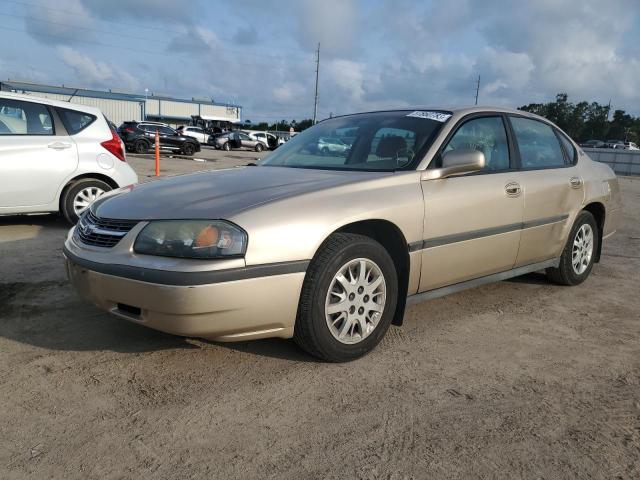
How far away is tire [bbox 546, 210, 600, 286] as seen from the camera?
14.8 ft

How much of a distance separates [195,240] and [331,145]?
65.5 inches

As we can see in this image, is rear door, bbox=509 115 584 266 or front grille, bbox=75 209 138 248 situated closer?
front grille, bbox=75 209 138 248

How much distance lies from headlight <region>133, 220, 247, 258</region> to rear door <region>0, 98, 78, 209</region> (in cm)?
405

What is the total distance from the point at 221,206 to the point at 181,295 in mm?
496

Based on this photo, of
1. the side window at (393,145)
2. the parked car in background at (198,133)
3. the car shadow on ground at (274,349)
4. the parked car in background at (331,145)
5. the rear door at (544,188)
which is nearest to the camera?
the car shadow on ground at (274,349)

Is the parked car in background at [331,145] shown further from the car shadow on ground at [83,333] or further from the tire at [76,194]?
the tire at [76,194]

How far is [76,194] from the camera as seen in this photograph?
626 centimetres

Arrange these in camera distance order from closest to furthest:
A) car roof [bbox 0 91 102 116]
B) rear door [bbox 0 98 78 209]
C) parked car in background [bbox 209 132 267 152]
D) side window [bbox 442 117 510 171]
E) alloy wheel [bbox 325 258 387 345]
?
1. alloy wheel [bbox 325 258 387 345]
2. side window [bbox 442 117 510 171]
3. rear door [bbox 0 98 78 209]
4. car roof [bbox 0 91 102 116]
5. parked car in background [bbox 209 132 267 152]

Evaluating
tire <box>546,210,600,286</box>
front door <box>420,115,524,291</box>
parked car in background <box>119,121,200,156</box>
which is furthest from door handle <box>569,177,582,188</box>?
parked car in background <box>119,121,200,156</box>

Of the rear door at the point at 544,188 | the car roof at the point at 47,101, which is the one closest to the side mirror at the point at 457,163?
the rear door at the point at 544,188

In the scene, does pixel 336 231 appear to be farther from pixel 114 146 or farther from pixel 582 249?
pixel 114 146

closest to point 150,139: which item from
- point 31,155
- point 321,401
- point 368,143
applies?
point 31,155

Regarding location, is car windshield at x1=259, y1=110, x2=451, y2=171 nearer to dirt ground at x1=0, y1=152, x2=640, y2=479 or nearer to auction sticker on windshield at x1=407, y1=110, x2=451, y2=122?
auction sticker on windshield at x1=407, y1=110, x2=451, y2=122

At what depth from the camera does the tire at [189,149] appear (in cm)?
2458
